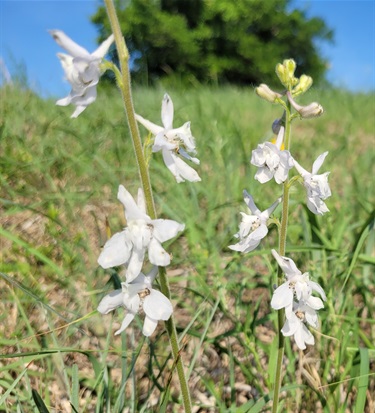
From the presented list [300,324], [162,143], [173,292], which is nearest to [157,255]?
[162,143]

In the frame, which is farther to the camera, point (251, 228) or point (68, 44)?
point (251, 228)

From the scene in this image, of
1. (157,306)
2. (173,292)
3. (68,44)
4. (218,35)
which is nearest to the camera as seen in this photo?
(68,44)

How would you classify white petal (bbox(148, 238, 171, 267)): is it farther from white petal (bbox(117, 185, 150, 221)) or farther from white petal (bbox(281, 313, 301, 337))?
white petal (bbox(281, 313, 301, 337))

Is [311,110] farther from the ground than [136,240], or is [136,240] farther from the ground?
[311,110]

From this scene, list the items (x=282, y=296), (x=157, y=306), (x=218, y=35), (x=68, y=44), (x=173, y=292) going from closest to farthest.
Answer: (x=68, y=44), (x=157, y=306), (x=282, y=296), (x=173, y=292), (x=218, y=35)

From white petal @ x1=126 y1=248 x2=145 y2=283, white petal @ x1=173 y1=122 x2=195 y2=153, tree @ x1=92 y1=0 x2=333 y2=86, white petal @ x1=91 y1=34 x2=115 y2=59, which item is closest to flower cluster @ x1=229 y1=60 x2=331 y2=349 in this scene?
white petal @ x1=173 y1=122 x2=195 y2=153

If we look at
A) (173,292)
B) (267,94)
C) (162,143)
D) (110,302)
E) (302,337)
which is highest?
(267,94)

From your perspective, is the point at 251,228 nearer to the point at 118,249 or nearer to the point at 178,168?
the point at 178,168
